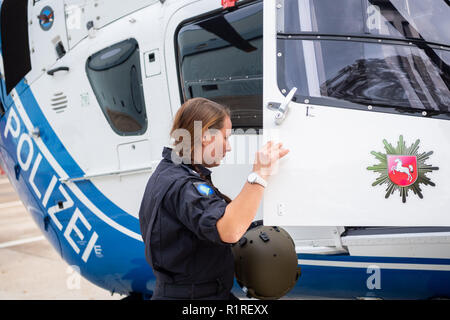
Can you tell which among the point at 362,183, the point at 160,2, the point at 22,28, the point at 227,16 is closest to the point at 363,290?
the point at 362,183

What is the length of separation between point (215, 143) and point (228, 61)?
129 centimetres

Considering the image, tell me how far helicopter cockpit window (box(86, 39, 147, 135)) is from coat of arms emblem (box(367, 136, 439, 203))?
171 centimetres

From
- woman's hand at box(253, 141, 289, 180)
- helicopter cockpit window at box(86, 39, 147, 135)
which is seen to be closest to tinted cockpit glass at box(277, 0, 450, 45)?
woman's hand at box(253, 141, 289, 180)

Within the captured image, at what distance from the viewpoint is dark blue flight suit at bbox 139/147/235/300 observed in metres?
1.63

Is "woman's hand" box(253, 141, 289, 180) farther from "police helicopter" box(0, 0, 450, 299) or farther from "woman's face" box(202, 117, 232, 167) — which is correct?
"police helicopter" box(0, 0, 450, 299)

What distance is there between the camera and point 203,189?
1625mm

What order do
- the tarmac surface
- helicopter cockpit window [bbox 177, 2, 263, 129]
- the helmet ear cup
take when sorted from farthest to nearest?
the tarmac surface < helicopter cockpit window [bbox 177, 2, 263, 129] < the helmet ear cup

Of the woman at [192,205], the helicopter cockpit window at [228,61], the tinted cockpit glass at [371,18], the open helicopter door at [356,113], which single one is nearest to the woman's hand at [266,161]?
the woman at [192,205]

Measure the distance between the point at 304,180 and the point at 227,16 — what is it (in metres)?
1.30

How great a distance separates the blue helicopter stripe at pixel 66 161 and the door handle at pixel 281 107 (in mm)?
1531

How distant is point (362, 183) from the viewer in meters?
2.00

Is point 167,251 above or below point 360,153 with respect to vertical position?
below

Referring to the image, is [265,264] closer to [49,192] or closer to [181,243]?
[181,243]
